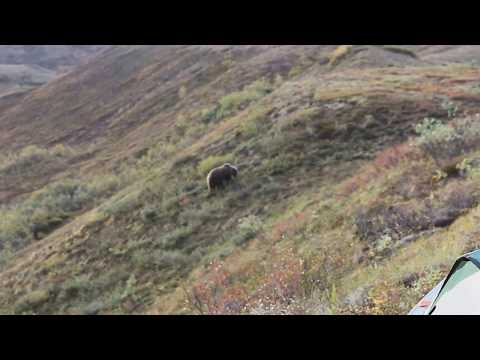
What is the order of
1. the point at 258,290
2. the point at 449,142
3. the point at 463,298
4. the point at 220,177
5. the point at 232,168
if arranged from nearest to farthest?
the point at 463,298
the point at 258,290
the point at 449,142
the point at 220,177
the point at 232,168

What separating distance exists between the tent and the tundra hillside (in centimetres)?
277

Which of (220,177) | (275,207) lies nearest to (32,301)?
(220,177)

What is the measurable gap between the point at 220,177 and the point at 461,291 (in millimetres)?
15916

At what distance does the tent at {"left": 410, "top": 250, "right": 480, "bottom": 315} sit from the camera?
13.3 ft

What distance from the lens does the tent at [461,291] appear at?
4.06 meters

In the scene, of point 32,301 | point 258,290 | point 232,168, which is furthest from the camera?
point 232,168

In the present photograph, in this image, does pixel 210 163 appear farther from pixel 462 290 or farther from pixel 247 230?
pixel 462 290

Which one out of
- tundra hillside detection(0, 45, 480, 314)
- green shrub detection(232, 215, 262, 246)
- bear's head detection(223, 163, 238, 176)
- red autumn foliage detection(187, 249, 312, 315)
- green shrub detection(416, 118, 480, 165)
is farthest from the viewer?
bear's head detection(223, 163, 238, 176)

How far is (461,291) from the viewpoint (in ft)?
14.0

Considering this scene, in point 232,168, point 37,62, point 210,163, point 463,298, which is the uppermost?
point 463,298

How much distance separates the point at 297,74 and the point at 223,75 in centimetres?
1131

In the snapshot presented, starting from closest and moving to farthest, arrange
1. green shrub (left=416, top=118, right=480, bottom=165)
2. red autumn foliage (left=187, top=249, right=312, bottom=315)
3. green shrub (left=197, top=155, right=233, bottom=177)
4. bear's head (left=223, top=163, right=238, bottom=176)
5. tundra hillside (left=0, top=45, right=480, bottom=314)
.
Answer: red autumn foliage (left=187, top=249, right=312, bottom=315), tundra hillside (left=0, top=45, right=480, bottom=314), green shrub (left=416, top=118, right=480, bottom=165), bear's head (left=223, top=163, right=238, bottom=176), green shrub (left=197, top=155, right=233, bottom=177)

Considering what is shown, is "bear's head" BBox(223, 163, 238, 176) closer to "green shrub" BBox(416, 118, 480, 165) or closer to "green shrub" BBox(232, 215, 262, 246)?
"green shrub" BBox(232, 215, 262, 246)

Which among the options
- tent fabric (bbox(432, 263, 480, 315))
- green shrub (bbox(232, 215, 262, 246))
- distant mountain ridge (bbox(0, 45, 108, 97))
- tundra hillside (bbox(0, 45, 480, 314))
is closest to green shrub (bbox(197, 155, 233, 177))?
tundra hillside (bbox(0, 45, 480, 314))
